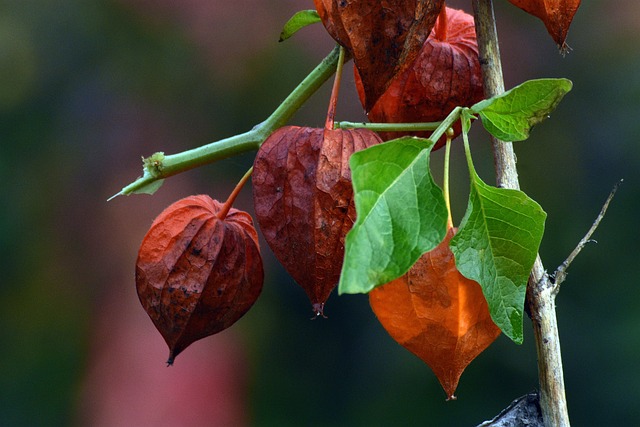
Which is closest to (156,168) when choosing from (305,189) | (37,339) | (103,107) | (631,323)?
(305,189)

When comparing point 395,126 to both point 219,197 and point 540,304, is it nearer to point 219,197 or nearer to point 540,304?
point 540,304

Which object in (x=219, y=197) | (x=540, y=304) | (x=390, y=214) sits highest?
(x=390, y=214)

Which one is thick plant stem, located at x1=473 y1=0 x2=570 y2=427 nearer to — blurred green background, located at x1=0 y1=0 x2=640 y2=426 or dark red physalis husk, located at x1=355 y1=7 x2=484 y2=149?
dark red physalis husk, located at x1=355 y1=7 x2=484 y2=149

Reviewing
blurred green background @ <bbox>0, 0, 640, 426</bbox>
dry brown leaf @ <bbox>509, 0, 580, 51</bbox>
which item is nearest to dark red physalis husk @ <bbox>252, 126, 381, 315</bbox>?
dry brown leaf @ <bbox>509, 0, 580, 51</bbox>

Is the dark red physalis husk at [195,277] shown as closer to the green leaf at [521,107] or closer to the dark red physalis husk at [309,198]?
the dark red physalis husk at [309,198]

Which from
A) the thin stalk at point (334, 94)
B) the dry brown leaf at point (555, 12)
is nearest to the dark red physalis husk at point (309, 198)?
the thin stalk at point (334, 94)

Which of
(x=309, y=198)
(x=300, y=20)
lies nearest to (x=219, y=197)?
(x=300, y=20)
